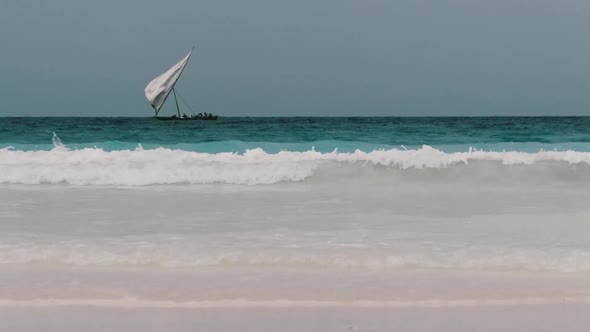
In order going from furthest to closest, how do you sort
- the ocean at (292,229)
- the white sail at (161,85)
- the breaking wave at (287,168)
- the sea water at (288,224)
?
1. the white sail at (161,85)
2. the breaking wave at (287,168)
3. the sea water at (288,224)
4. the ocean at (292,229)

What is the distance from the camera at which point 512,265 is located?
4.74 meters

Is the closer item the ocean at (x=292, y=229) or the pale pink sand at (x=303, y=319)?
the pale pink sand at (x=303, y=319)

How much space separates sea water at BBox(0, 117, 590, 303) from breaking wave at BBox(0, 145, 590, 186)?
31mm

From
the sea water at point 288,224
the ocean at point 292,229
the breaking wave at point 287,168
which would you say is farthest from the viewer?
the breaking wave at point 287,168

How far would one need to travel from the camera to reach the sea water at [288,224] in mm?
4328

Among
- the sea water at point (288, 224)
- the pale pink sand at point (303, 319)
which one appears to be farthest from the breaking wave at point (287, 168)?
the pale pink sand at point (303, 319)

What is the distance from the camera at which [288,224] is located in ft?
20.9

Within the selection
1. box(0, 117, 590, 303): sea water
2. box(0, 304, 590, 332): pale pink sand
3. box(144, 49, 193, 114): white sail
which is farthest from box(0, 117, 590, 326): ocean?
box(144, 49, 193, 114): white sail

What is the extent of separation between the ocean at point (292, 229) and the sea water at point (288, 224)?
2cm

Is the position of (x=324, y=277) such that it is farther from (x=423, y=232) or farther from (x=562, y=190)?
(x=562, y=190)

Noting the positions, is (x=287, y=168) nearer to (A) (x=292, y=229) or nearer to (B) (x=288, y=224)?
(B) (x=288, y=224)

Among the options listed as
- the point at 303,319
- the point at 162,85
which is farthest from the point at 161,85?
the point at 303,319

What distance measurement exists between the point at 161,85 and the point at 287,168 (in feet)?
123

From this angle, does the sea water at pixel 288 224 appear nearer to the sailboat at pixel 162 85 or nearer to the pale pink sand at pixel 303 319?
the pale pink sand at pixel 303 319
